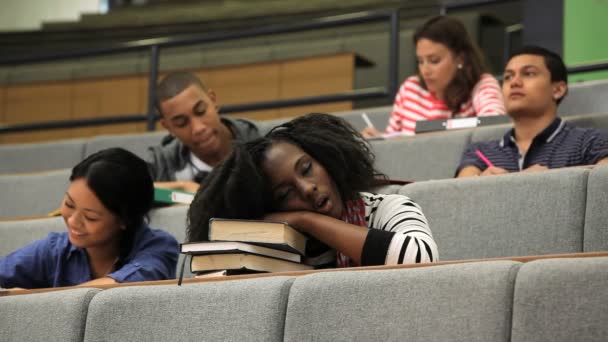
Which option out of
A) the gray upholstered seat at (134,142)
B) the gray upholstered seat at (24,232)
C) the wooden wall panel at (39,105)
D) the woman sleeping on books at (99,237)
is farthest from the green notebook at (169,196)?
the wooden wall panel at (39,105)

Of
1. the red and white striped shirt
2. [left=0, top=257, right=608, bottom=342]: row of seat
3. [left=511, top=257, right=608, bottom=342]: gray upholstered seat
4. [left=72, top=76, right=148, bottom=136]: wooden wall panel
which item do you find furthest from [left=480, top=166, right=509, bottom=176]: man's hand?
[left=72, top=76, right=148, bottom=136]: wooden wall panel

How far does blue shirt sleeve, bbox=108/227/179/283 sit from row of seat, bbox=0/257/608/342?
18.0 inches

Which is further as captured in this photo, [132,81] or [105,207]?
[132,81]

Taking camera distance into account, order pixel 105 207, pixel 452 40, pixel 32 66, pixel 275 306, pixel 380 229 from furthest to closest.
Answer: pixel 32 66, pixel 452 40, pixel 105 207, pixel 380 229, pixel 275 306

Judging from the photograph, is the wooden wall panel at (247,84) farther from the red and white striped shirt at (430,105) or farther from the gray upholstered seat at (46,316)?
the gray upholstered seat at (46,316)

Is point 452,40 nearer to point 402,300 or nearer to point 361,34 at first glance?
point 402,300

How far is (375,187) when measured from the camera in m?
2.12

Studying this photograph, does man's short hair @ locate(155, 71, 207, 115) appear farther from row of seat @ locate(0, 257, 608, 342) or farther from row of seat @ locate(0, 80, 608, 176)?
row of seat @ locate(0, 257, 608, 342)

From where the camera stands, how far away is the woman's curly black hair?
1927 mm

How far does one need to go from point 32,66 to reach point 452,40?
15.1ft

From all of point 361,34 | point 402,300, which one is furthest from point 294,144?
point 361,34

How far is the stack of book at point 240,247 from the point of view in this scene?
1.75 m

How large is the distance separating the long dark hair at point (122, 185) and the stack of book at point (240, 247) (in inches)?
23.2

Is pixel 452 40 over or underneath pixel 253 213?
over
